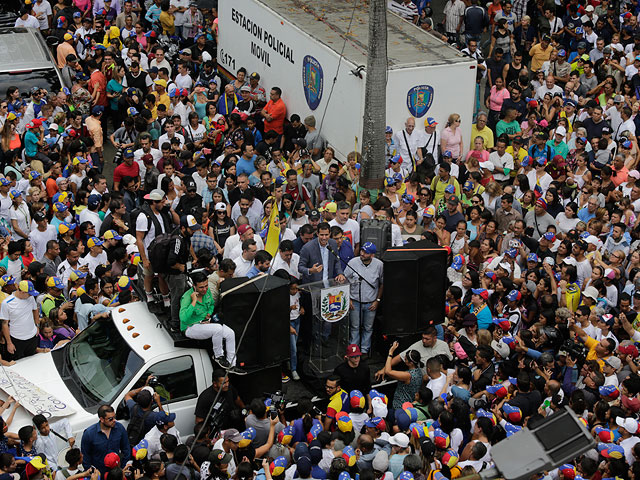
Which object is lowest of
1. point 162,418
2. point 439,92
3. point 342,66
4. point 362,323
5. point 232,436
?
point 362,323

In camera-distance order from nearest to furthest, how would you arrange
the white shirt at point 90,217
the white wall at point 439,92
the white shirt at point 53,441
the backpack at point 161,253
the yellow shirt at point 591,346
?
1. the white shirt at point 53,441
2. the backpack at point 161,253
3. the yellow shirt at point 591,346
4. the white shirt at point 90,217
5. the white wall at point 439,92

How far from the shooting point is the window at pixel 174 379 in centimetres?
930

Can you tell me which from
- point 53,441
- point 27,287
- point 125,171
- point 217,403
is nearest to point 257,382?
point 217,403

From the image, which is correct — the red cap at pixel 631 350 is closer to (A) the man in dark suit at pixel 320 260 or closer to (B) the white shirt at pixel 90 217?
(A) the man in dark suit at pixel 320 260

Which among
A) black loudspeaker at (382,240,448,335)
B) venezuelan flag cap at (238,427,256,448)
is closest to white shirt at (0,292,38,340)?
venezuelan flag cap at (238,427,256,448)

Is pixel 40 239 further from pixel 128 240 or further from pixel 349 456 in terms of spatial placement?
pixel 349 456

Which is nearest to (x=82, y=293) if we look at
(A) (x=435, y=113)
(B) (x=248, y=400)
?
(B) (x=248, y=400)

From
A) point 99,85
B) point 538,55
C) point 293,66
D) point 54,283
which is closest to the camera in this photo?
point 54,283

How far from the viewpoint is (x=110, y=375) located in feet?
31.0

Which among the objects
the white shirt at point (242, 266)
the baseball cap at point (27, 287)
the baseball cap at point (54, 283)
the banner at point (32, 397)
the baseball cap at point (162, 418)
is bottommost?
the baseball cap at point (54, 283)

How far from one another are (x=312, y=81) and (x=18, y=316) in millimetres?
6869

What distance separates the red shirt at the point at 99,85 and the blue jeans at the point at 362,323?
7794 mm

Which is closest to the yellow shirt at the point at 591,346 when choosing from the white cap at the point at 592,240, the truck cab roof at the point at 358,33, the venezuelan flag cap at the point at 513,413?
the venezuelan flag cap at the point at 513,413

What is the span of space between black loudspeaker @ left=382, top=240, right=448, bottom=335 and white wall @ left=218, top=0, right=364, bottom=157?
4.59 m
